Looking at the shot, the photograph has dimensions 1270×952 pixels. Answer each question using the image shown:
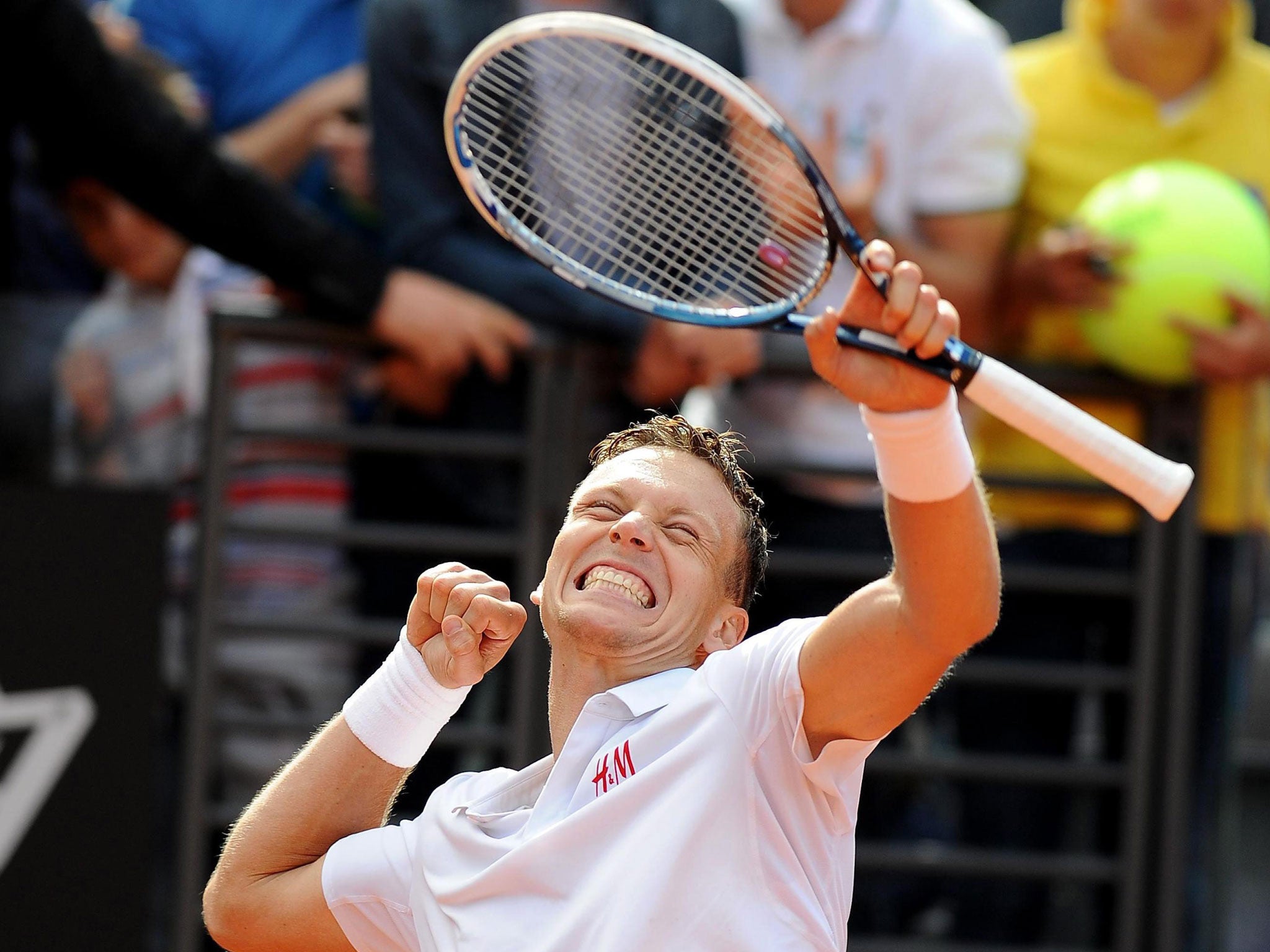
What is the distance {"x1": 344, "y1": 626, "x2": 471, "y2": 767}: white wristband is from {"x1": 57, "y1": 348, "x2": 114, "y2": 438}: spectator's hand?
232 cm

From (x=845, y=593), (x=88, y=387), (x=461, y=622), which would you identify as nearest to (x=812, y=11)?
(x=845, y=593)

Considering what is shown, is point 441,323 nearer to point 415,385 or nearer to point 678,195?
point 415,385

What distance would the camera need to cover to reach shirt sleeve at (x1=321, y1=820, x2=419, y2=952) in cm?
287

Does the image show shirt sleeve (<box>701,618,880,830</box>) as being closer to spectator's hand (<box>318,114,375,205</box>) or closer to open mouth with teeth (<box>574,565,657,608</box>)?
open mouth with teeth (<box>574,565,657,608</box>)

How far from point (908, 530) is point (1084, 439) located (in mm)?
306

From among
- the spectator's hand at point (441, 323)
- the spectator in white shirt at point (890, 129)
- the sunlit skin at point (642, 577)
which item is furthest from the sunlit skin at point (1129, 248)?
the sunlit skin at point (642, 577)

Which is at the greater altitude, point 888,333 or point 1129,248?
point 1129,248

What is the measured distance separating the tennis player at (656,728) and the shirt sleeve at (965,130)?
2.27 metres

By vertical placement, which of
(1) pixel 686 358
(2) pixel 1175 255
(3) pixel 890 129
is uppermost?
(3) pixel 890 129

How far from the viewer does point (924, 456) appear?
249cm

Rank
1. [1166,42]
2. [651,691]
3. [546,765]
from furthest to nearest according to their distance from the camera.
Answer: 1. [1166,42]
2. [546,765]
3. [651,691]

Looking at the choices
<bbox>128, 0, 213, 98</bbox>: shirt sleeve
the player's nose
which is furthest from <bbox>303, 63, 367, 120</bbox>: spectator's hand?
the player's nose

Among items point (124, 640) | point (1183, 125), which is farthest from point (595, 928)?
point (1183, 125)

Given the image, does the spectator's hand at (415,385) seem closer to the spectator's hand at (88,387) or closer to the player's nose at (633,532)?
the spectator's hand at (88,387)
